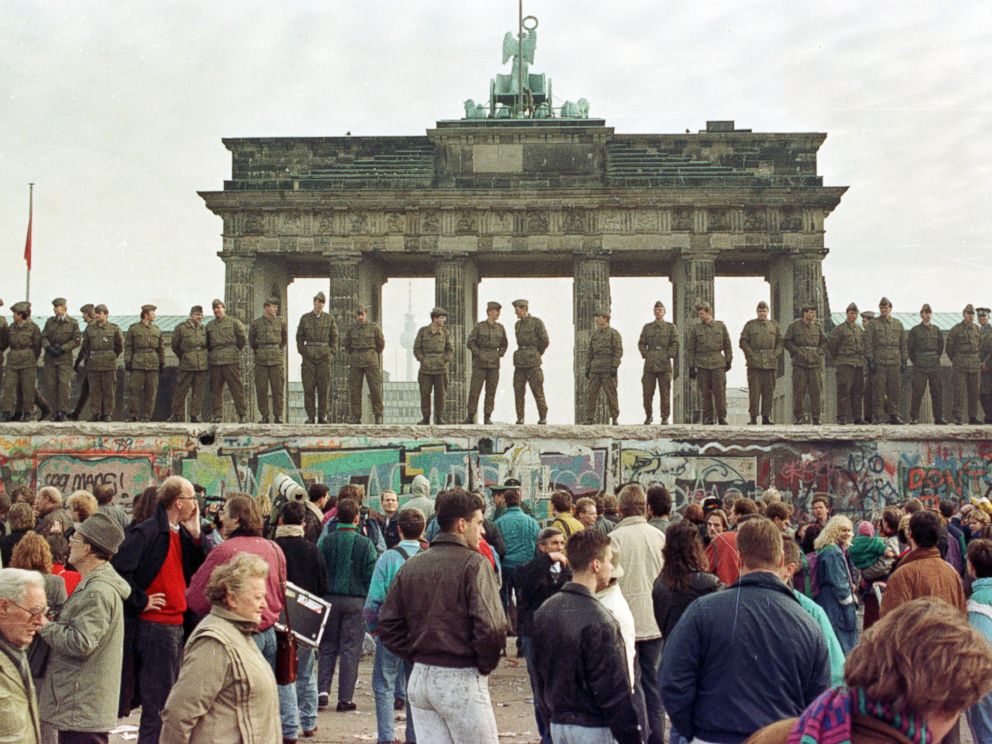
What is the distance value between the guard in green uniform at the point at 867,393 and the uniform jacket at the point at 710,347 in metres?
2.39

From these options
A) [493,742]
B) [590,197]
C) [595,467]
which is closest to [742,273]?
[590,197]

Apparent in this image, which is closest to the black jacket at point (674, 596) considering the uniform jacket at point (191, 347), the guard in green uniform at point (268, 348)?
the guard in green uniform at point (268, 348)

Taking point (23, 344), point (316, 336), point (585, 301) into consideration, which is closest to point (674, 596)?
point (316, 336)

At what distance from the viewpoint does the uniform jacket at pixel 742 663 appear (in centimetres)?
483

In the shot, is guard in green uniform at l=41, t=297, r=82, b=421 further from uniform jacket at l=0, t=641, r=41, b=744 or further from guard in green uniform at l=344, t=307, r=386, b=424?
uniform jacket at l=0, t=641, r=41, b=744

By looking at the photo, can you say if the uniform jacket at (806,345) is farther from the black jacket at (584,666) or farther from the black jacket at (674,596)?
the black jacket at (584,666)

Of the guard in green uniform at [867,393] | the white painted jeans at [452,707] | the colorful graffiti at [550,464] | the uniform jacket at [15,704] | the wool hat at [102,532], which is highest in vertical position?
the guard in green uniform at [867,393]

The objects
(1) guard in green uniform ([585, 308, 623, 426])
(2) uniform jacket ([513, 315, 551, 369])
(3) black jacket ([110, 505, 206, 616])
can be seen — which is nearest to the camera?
(3) black jacket ([110, 505, 206, 616])

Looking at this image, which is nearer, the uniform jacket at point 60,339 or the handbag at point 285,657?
the handbag at point 285,657

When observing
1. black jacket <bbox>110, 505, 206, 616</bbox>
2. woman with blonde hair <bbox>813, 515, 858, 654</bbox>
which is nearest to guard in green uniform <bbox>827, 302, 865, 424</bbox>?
woman with blonde hair <bbox>813, 515, 858, 654</bbox>

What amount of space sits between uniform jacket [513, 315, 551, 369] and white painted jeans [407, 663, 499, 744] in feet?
42.5

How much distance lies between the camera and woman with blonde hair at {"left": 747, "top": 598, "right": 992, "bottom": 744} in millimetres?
2793

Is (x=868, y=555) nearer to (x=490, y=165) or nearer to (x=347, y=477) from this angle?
(x=347, y=477)

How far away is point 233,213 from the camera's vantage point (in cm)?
3133
